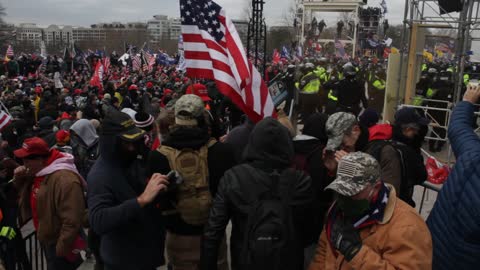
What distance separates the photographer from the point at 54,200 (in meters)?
3.47

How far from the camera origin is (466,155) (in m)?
2.65

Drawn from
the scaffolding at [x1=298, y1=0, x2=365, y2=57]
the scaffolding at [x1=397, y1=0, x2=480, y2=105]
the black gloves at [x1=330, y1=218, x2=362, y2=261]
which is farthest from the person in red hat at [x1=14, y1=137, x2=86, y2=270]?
the scaffolding at [x1=298, y1=0, x2=365, y2=57]

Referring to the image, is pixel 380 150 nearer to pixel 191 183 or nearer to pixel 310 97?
pixel 191 183

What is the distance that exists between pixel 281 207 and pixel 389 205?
575mm

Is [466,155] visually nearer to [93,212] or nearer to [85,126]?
[93,212]

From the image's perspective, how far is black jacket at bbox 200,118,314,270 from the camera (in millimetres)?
2559

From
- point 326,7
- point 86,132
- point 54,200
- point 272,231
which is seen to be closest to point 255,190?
point 272,231

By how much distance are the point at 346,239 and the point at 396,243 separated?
229mm

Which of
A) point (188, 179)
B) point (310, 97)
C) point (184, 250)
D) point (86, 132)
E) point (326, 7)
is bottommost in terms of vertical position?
point (184, 250)

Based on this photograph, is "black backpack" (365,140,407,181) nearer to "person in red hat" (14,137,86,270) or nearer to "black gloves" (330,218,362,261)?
"black gloves" (330,218,362,261)

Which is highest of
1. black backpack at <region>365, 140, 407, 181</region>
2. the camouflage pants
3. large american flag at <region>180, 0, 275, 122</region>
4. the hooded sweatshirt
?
large american flag at <region>180, 0, 275, 122</region>

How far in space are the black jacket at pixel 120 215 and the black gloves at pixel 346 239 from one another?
49.6 inches

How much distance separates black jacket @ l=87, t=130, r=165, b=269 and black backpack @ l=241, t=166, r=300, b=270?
0.79 m

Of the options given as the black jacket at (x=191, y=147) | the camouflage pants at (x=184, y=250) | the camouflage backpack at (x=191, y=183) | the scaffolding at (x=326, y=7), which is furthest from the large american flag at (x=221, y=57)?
the scaffolding at (x=326, y=7)
